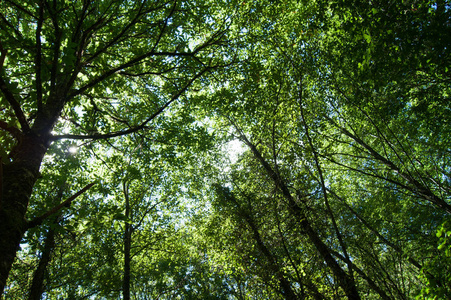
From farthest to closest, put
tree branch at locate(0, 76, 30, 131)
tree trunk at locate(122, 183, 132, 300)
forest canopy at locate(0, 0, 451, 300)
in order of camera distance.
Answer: tree trunk at locate(122, 183, 132, 300)
forest canopy at locate(0, 0, 451, 300)
tree branch at locate(0, 76, 30, 131)

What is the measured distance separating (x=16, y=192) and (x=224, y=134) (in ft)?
40.3

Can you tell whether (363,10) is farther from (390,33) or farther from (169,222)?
(169,222)

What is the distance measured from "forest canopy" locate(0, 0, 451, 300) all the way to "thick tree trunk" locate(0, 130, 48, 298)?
17 mm

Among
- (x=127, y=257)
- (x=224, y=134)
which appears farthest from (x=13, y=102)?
(x=224, y=134)

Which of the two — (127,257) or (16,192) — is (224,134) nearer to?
(127,257)

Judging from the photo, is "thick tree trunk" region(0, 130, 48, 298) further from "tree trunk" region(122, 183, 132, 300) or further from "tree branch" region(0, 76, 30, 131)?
"tree trunk" region(122, 183, 132, 300)

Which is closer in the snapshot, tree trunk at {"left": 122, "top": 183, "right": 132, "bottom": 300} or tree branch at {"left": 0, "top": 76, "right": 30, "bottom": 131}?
tree branch at {"left": 0, "top": 76, "right": 30, "bottom": 131}

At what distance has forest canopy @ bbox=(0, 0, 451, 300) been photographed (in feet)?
11.5

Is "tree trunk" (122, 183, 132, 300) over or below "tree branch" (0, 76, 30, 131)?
over

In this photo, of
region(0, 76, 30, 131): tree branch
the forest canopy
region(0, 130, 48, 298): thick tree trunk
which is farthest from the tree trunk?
region(0, 76, 30, 131): tree branch

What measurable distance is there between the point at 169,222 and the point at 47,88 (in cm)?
1196

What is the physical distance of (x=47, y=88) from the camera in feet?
11.9

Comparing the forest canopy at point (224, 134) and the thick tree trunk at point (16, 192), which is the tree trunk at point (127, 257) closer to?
the forest canopy at point (224, 134)

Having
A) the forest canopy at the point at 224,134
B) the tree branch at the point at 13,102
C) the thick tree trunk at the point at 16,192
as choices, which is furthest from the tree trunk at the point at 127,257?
the tree branch at the point at 13,102
